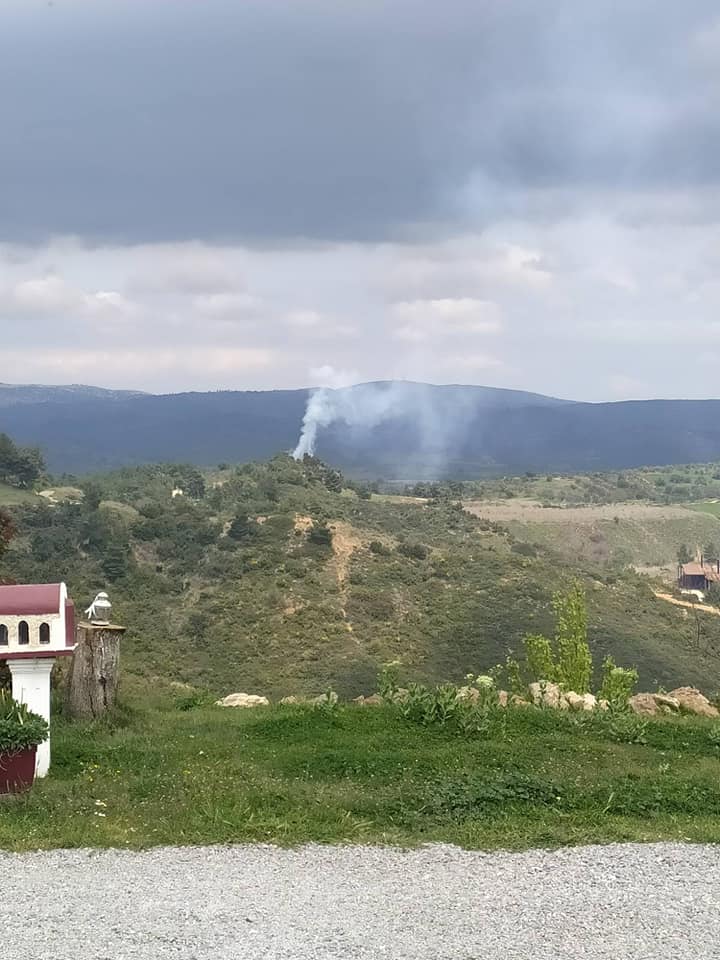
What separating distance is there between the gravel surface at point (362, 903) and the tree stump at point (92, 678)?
3257mm

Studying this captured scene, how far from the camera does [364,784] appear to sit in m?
8.88

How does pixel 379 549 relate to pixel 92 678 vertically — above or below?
below

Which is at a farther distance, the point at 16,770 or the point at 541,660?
the point at 541,660

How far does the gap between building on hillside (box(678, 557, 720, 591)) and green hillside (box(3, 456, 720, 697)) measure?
16.3 m

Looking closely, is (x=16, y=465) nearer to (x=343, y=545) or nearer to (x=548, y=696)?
(x=343, y=545)

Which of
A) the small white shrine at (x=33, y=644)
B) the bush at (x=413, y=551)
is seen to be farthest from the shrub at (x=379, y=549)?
the small white shrine at (x=33, y=644)

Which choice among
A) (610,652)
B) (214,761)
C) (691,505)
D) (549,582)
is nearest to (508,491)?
(691,505)

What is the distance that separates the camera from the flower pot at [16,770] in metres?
8.41

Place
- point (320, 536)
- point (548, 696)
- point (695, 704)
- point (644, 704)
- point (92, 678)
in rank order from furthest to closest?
point (320, 536) → point (695, 704) → point (548, 696) → point (644, 704) → point (92, 678)

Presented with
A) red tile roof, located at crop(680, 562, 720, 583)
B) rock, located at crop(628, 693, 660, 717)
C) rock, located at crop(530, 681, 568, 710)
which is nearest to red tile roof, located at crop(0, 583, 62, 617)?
rock, located at crop(530, 681, 568, 710)

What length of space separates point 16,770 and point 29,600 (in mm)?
1448

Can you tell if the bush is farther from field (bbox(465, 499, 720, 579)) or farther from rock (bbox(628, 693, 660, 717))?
rock (bbox(628, 693, 660, 717))

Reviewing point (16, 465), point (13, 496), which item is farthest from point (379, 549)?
point (16, 465)

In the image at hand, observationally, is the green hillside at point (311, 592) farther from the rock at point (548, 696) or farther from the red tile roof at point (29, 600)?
the red tile roof at point (29, 600)
